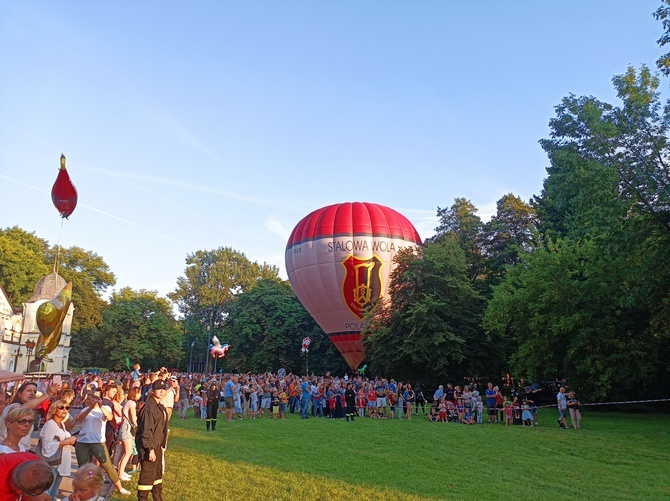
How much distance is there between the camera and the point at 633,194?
2070 cm

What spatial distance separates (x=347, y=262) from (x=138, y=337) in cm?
4130

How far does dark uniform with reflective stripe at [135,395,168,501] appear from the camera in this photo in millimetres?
7621

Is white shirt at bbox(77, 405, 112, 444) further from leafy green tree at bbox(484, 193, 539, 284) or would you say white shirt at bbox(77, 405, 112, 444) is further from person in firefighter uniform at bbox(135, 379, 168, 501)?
leafy green tree at bbox(484, 193, 539, 284)

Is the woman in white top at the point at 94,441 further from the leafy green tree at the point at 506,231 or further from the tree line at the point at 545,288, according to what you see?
the leafy green tree at the point at 506,231

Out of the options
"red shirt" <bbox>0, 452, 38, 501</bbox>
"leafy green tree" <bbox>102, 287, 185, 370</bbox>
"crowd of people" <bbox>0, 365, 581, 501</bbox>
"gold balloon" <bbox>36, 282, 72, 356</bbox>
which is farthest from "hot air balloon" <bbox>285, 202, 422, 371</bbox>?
"red shirt" <bbox>0, 452, 38, 501</bbox>

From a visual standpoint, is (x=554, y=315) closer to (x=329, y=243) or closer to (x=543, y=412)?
(x=543, y=412)

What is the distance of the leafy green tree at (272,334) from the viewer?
187 feet

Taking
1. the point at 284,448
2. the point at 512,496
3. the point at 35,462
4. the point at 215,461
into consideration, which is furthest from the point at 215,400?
the point at 35,462

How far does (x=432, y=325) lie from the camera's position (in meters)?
Answer: 33.3

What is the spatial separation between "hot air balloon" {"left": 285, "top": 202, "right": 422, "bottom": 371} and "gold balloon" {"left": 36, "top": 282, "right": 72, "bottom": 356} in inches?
888

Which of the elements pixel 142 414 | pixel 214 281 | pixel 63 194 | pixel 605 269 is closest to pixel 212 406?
pixel 142 414

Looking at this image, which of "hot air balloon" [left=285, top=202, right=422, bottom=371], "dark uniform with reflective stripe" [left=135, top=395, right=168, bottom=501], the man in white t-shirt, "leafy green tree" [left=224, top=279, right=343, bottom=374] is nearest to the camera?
"dark uniform with reflective stripe" [left=135, top=395, right=168, bottom=501]

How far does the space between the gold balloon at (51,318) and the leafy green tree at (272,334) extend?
1377 inches

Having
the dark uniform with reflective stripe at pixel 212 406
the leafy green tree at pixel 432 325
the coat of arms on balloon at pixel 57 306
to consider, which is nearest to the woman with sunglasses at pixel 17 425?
the dark uniform with reflective stripe at pixel 212 406
